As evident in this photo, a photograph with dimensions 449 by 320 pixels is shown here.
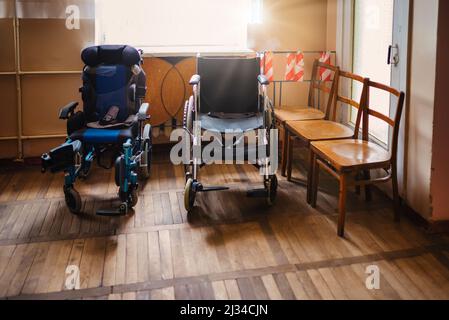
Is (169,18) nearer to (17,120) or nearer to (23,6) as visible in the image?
(23,6)

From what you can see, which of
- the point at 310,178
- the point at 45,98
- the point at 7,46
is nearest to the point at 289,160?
the point at 310,178

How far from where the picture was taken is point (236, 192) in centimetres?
388

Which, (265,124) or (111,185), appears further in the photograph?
(111,185)

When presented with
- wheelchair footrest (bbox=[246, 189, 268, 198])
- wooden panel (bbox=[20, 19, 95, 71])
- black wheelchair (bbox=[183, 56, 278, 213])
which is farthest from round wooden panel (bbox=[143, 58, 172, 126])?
wheelchair footrest (bbox=[246, 189, 268, 198])

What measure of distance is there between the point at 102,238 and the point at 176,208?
0.62m

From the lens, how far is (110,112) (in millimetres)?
3914

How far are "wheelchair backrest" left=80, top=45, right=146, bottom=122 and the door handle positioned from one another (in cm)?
176

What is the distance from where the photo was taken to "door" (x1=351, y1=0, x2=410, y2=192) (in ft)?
10.8

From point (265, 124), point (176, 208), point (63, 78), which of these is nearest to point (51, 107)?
point (63, 78)

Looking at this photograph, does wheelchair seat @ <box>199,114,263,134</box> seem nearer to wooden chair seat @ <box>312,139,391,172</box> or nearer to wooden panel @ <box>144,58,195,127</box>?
wooden chair seat @ <box>312,139,391,172</box>

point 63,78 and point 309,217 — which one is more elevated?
point 63,78

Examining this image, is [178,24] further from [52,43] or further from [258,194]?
[258,194]

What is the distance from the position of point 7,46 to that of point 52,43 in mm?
361
